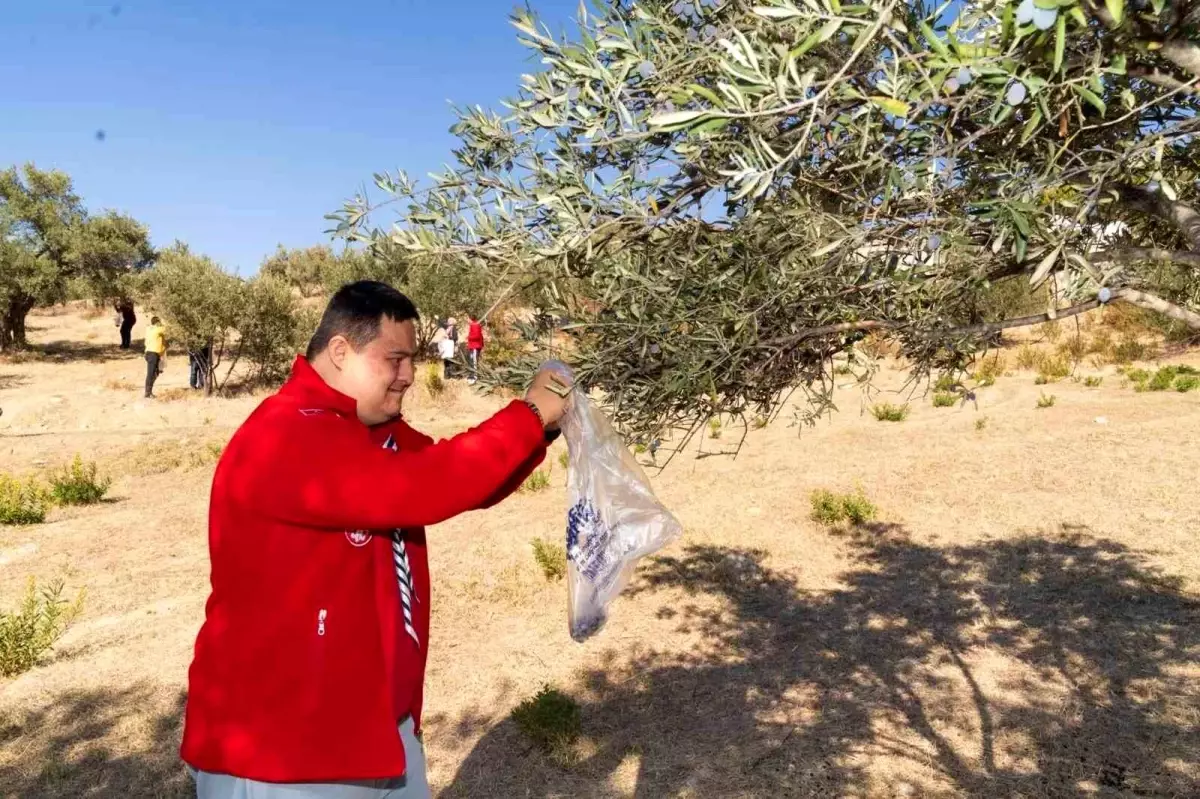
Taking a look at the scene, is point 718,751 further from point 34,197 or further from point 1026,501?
point 34,197

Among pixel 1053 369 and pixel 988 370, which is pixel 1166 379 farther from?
pixel 988 370

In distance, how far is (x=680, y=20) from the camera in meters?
2.93

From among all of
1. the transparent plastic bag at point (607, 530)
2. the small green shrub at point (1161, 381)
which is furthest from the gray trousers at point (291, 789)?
the small green shrub at point (1161, 381)

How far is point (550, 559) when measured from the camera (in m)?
8.25

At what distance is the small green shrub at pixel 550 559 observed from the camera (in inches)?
320

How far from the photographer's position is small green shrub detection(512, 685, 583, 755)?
5098 millimetres

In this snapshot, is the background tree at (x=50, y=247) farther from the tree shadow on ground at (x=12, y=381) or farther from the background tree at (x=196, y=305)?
the background tree at (x=196, y=305)

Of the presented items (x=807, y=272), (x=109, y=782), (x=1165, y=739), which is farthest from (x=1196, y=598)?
(x=109, y=782)

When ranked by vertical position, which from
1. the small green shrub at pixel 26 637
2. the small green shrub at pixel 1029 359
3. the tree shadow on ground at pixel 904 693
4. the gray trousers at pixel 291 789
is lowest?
the small green shrub at pixel 26 637

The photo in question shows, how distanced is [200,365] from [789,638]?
717 inches

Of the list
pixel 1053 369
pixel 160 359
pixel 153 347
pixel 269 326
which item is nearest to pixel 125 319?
pixel 160 359

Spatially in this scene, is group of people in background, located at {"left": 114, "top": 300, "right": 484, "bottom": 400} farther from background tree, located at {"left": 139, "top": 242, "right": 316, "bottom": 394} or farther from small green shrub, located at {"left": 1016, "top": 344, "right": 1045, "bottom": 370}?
small green shrub, located at {"left": 1016, "top": 344, "right": 1045, "bottom": 370}

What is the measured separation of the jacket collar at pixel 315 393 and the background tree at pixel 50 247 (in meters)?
27.3

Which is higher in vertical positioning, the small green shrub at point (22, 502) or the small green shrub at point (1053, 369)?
the small green shrub at point (1053, 369)
